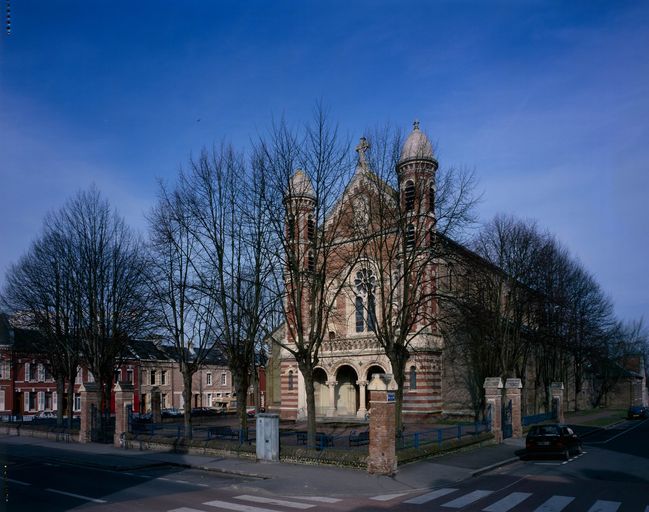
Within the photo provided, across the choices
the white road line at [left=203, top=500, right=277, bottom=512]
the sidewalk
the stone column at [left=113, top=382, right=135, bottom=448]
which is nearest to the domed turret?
the sidewalk

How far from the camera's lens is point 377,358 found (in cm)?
4038

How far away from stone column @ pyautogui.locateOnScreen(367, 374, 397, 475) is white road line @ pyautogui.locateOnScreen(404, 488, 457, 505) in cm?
227

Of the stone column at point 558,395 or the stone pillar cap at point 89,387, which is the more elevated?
the stone pillar cap at point 89,387

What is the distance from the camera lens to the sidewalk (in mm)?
16453

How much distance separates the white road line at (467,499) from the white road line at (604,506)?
2.70 m

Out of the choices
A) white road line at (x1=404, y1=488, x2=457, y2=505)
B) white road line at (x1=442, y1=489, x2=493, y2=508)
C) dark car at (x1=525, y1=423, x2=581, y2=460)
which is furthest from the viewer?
dark car at (x1=525, y1=423, x2=581, y2=460)

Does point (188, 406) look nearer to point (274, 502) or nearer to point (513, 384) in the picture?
point (274, 502)

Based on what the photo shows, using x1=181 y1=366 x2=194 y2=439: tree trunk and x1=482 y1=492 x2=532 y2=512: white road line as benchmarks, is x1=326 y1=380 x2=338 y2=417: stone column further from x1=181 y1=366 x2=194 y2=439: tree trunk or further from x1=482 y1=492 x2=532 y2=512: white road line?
x1=482 y1=492 x2=532 y2=512: white road line

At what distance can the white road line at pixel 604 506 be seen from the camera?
42.7 feet

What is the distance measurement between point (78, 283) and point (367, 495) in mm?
22892

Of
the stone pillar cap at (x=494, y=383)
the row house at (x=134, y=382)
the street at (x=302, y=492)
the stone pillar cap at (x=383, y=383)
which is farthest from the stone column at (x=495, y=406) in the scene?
the row house at (x=134, y=382)

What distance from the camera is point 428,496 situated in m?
15.3

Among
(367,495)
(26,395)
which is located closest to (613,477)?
(367,495)

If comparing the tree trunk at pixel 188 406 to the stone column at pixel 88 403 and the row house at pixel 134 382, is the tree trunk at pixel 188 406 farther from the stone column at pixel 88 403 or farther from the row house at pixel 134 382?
the row house at pixel 134 382
